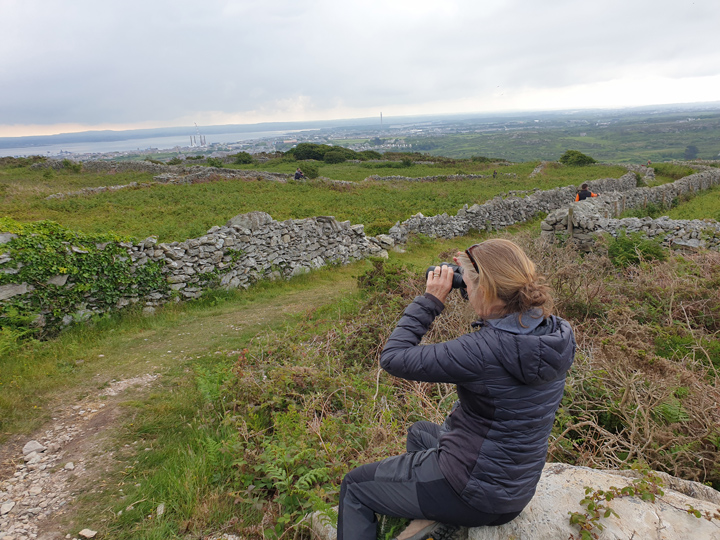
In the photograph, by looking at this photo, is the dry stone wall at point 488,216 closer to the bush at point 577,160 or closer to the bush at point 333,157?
the bush at point 577,160

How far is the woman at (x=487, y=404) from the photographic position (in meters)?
Result: 1.98

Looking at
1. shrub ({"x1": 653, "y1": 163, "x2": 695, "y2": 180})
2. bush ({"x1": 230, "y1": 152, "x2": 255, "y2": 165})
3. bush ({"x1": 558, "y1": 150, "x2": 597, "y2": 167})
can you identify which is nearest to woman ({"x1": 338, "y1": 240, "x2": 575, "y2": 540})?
shrub ({"x1": 653, "y1": 163, "x2": 695, "y2": 180})

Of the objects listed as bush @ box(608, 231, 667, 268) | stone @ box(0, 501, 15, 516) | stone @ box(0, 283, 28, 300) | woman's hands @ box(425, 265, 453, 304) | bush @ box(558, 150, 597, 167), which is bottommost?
stone @ box(0, 501, 15, 516)

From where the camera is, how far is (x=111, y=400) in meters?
5.30

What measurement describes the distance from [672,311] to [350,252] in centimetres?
869

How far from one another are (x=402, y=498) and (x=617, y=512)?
1223 millimetres

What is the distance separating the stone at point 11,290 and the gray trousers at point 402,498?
7483 mm

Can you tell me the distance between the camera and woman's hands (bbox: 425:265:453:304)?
8.07 ft

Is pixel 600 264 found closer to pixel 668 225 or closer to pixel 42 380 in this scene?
pixel 668 225

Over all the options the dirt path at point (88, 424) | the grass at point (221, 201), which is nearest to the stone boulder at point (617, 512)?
the dirt path at point (88, 424)

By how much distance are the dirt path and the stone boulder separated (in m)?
3.60

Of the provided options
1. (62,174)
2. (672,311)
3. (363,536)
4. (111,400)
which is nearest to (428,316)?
(363,536)

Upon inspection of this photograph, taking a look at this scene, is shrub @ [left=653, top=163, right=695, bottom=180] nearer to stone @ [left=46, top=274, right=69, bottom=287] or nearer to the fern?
the fern

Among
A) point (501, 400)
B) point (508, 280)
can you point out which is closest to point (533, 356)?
point (501, 400)
